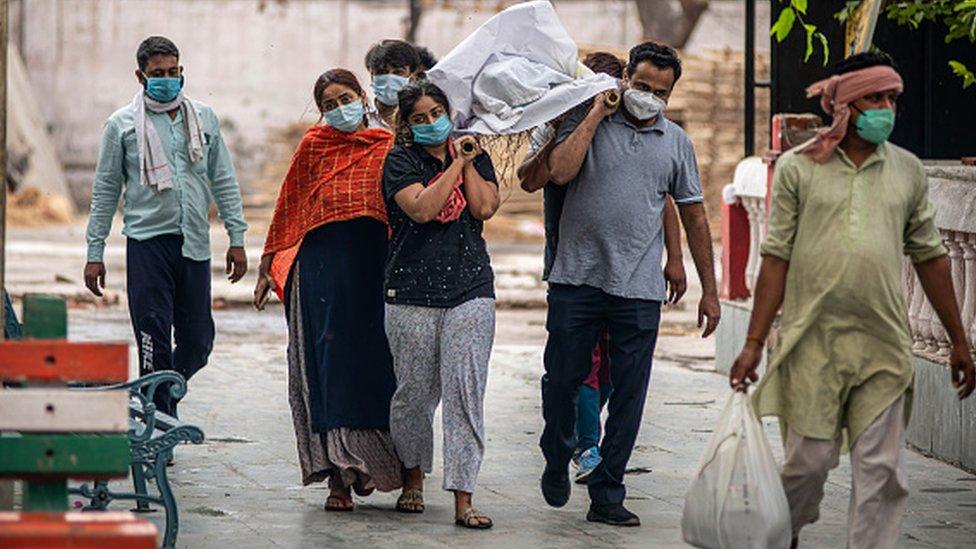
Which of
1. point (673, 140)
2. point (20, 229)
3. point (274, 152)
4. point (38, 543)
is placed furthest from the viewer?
point (274, 152)

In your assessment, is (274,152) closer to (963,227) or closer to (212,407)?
(212,407)

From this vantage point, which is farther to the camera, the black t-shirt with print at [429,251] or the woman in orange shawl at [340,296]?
the woman in orange shawl at [340,296]

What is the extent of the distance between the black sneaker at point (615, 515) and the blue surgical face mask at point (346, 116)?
1711mm

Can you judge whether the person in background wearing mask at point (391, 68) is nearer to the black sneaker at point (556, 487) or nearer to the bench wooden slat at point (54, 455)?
the black sneaker at point (556, 487)

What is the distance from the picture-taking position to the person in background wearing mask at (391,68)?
8.09 metres

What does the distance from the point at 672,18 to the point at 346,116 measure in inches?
794

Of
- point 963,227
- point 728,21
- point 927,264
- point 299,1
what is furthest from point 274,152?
point 927,264

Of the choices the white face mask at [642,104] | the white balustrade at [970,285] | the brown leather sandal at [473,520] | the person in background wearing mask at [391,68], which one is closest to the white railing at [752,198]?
the white balustrade at [970,285]

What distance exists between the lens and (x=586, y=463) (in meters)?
8.65

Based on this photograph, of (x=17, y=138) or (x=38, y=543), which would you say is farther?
(x=17, y=138)

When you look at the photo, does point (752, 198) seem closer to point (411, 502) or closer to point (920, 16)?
point (920, 16)

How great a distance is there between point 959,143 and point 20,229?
15524 millimetres

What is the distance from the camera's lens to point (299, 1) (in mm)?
27641

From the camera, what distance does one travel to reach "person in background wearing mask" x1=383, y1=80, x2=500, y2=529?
24.6ft
